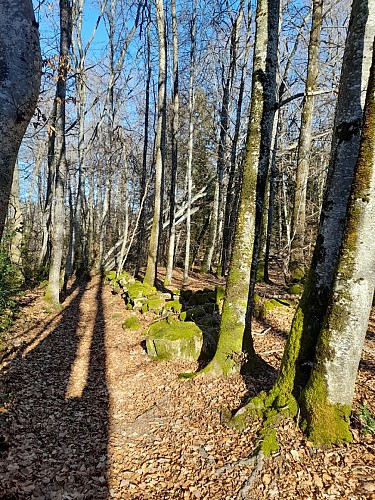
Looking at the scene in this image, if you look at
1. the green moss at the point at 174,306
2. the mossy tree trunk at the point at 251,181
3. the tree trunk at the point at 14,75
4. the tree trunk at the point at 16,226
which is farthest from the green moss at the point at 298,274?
the tree trunk at the point at 14,75

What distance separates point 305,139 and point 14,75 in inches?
A: 423

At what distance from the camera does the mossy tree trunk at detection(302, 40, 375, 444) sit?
3.09 m

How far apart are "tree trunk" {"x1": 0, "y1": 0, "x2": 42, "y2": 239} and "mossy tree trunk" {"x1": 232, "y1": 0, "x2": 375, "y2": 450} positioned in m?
3.11

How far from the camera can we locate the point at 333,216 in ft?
12.4

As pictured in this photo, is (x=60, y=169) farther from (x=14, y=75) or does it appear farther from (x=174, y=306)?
(x=14, y=75)

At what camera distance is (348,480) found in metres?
2.97

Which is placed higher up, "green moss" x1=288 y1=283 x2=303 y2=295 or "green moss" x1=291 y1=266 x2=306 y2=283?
"green moss" x1=291 y1=266 x2=306 y2=283

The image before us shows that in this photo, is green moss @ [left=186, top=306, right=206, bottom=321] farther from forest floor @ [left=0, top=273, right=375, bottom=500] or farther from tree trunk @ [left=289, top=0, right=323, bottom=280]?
tree trunk @ [left=289, top=0, right=323, bottom=280]

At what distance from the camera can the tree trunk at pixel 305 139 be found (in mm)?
10648

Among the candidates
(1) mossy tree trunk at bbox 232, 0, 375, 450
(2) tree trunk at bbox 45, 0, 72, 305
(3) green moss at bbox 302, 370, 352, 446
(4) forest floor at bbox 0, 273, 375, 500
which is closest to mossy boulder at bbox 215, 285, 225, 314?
(4) forest floor at bbox 0, 273, 375, 500

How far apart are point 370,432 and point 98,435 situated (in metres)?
3.41

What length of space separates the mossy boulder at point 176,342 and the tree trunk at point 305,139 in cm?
550

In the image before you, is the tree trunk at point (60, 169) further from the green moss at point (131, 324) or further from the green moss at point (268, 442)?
the green moss at point (268, 442)

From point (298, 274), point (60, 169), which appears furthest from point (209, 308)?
point (60, 169)
